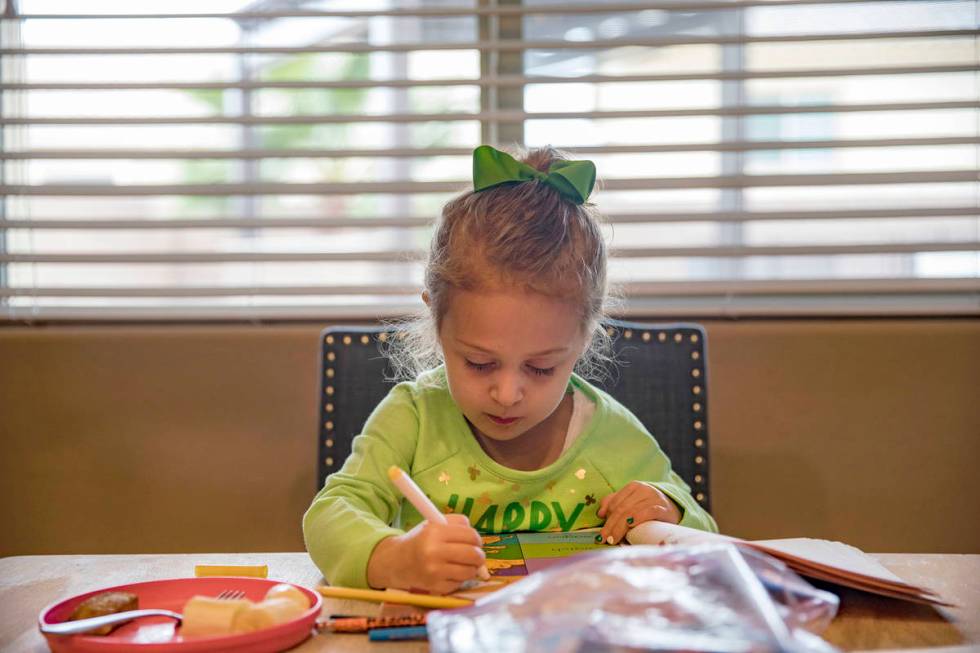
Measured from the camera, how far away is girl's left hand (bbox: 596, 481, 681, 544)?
1.22 metres

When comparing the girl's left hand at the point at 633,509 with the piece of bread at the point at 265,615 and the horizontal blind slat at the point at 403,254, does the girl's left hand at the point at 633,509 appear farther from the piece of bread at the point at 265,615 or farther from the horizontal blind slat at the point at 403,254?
the horizontal blind slat at the point at 403,254

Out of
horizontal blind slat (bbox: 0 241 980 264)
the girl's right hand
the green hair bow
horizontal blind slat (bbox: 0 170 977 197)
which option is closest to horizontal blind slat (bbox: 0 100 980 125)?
horizontal blind slat (bbox: 0 170 977 197)

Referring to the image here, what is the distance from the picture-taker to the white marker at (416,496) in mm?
906

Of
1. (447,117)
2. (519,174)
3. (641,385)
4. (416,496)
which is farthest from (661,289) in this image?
(416,496)

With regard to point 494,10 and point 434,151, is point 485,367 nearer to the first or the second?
point 434,151

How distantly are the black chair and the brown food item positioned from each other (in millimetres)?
781

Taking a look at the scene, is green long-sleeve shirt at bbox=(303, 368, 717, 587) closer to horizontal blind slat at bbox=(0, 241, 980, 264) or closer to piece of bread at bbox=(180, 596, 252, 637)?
piece of bread at bbox=(180, 596, 252, 637)

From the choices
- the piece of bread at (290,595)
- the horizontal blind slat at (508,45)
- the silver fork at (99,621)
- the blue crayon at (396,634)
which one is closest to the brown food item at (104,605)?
the silver fork at (99,621)

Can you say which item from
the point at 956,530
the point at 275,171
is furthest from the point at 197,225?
the point at 956,530

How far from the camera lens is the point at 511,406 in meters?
1.25

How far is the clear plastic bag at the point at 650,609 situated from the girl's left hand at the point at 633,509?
43 centimetres

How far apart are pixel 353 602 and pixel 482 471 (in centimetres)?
46

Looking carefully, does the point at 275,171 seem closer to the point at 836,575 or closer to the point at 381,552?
the point at 381,552

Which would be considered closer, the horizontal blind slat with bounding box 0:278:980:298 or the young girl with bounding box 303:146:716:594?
the young girl with bounding box 303:146:716:594
